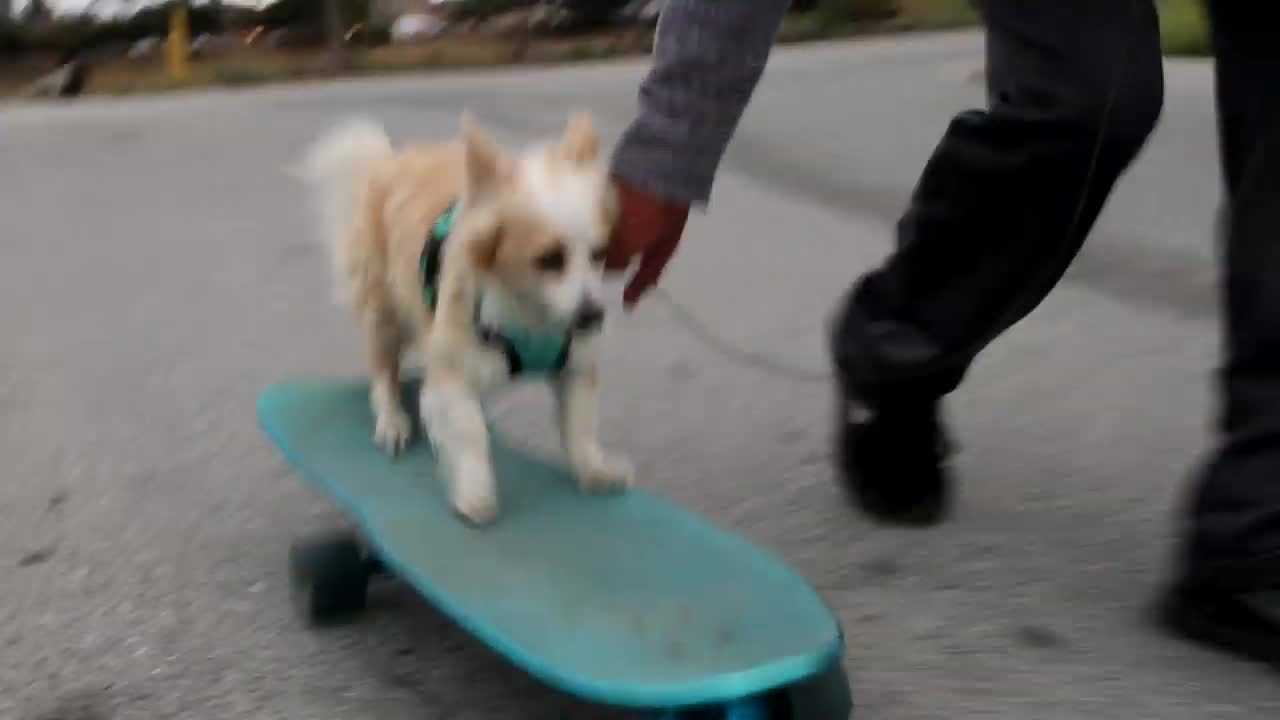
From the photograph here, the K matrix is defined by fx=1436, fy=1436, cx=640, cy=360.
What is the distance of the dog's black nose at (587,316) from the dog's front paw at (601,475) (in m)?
0.25

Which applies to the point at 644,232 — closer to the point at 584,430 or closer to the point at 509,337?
the point at 509,337

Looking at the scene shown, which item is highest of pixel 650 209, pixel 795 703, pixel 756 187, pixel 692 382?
pixel 650 209

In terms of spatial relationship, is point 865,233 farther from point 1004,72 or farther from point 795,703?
point 795,703

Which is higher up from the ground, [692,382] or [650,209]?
[650,209]


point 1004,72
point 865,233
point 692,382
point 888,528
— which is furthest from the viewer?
point 865,233

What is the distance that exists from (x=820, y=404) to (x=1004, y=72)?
3.98 feet

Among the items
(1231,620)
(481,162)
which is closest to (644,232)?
(481,162)

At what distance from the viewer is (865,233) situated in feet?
17.1

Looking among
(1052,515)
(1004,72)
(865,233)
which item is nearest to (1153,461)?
(1052,515)

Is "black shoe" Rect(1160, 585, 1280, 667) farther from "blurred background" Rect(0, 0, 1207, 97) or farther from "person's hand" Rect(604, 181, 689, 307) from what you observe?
"blurred background" Rect(0, 0, 1207, 97)

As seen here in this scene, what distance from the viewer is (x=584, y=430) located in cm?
238

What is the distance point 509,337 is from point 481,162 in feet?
0.95

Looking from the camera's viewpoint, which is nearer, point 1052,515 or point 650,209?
point 650,209

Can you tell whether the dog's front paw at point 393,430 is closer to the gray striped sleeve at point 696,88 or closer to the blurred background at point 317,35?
the gray striped sleeve at point 696,88
